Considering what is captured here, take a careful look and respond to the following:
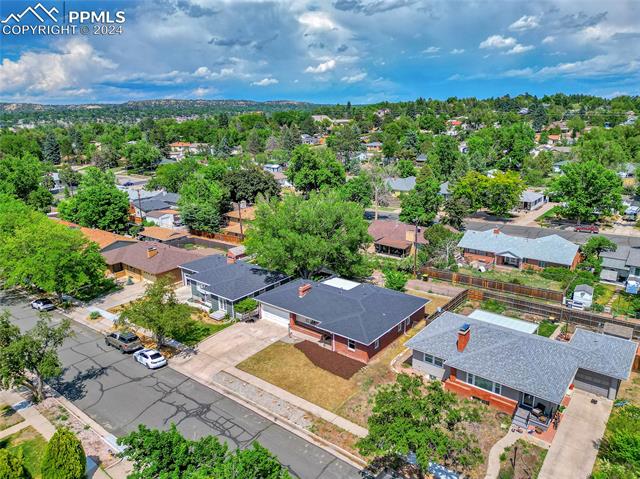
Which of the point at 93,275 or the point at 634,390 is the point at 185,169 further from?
the point at 634,390

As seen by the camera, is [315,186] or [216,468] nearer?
[216,468]

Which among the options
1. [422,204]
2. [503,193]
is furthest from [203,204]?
[503,193]

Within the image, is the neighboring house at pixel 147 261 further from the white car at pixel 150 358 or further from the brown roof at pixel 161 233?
the white car at pixel 150 358

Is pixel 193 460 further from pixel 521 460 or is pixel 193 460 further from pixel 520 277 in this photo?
pixel 520 277

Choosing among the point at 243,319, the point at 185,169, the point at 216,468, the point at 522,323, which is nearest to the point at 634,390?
the point at 522,323

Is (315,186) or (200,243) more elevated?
(315,186)

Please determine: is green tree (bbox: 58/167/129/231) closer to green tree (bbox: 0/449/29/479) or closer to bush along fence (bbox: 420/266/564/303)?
bush along fence (bbox: 420/266/564/303)
